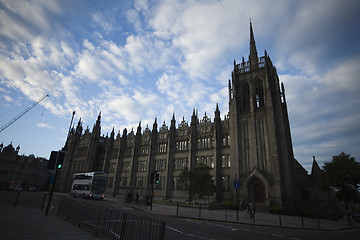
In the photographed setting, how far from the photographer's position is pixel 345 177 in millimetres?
26594

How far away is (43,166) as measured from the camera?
9531 cm

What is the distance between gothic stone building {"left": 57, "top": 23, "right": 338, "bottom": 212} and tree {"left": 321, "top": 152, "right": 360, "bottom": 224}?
7.00 meters

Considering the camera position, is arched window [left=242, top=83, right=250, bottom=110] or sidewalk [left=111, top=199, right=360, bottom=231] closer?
sidewalk [left=111, top=199, right=360, bottom=231]

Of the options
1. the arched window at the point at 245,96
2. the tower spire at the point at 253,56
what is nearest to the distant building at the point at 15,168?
the arched window at the point at 245,96

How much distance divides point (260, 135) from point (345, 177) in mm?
14292

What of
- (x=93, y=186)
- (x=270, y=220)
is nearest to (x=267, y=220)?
(x=270, y=220)

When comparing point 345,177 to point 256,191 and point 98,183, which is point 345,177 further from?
point 98,183

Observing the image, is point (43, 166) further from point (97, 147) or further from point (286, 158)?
point (286, 158)

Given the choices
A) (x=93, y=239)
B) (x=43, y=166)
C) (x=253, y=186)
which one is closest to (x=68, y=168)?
(x=43, y=166)

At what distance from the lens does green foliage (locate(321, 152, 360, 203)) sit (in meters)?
26.0

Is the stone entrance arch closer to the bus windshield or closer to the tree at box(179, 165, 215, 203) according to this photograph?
the tree at box(179, 165, 215, 203)

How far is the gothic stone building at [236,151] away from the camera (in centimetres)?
3500

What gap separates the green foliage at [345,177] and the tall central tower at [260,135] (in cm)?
699

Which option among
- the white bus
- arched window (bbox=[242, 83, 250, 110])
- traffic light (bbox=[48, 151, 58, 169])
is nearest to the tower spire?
arched window (bbox=[242, 83, 250, 110])
